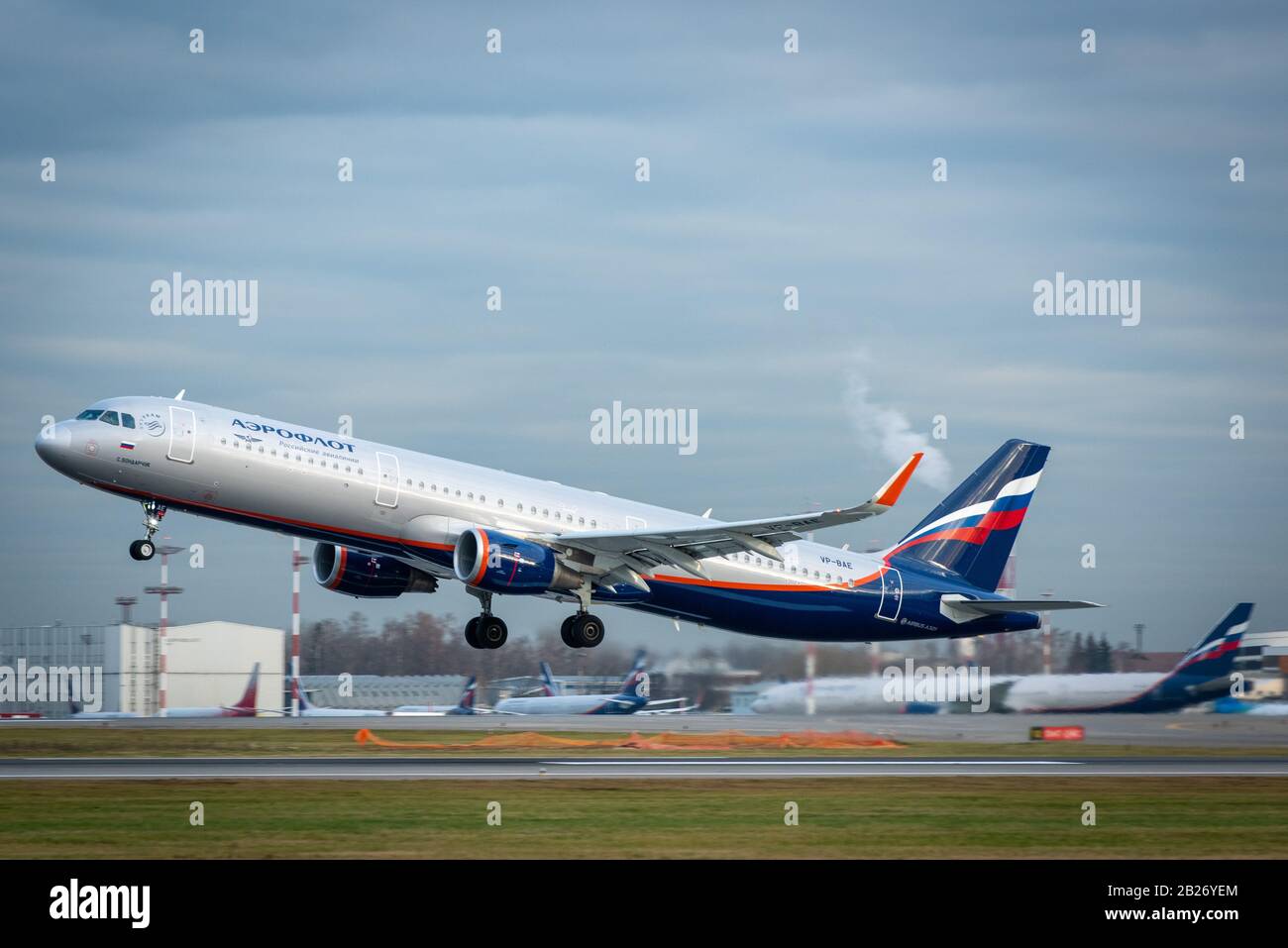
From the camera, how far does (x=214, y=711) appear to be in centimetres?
7588

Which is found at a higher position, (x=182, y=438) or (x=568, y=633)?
(x=182, y=438)

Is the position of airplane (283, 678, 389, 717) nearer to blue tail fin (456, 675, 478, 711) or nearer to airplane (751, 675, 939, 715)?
blue tail fin (456, 675, 478, 711)

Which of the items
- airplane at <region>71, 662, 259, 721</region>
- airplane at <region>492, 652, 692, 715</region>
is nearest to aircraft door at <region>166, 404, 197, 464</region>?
airplane at <region>492, 652, 692, 715</region>

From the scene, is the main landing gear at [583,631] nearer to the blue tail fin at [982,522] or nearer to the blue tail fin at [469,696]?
the blue tail fin at [982,522]

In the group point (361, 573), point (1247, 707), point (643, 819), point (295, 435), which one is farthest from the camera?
point (1247, 707)

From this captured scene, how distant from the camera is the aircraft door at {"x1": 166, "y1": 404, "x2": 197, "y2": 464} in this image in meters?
35.6

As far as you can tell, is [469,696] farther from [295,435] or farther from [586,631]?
[295,435]

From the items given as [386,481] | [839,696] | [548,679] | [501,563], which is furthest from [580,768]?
[548,679]

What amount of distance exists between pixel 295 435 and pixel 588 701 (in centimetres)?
3079

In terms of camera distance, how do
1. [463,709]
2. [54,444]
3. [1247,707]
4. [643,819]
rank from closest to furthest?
[643,819] < [54,444] < [1247,707] < [463,709]

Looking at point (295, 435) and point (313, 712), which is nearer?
point (295, 435)

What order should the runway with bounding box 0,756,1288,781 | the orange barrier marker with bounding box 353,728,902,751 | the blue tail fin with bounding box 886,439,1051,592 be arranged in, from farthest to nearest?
the blue tail fin with bounding box 886,439,1051,592
the orange barrier marker with bounding box 353,728,902,751
the runway with bounding box 0,756,1288,781

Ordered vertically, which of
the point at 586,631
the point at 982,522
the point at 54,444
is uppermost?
the point at 54,444

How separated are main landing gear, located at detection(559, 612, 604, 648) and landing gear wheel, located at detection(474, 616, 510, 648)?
1.87 metres
